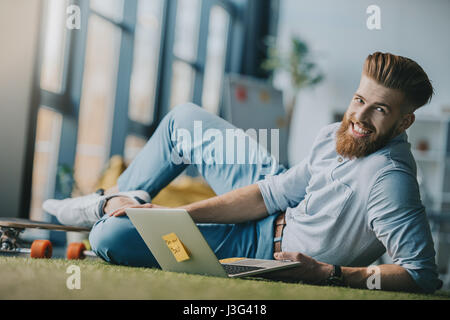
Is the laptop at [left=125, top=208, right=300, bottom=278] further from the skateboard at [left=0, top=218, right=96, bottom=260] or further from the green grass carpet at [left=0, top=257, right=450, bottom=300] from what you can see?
the skateboard at [left=0, top=218, right=96, bottom=260]

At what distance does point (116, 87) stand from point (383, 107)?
287cm

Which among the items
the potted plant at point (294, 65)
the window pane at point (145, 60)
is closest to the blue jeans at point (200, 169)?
the window pane at point (145, 60)

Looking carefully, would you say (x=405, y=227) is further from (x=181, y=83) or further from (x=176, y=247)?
(x=181, y=83)

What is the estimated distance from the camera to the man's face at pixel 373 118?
144 centimetres

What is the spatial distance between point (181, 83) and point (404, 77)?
3831mm

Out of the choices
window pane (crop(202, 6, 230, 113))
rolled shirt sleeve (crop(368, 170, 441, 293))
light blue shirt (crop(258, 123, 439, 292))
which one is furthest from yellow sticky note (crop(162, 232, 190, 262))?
window pane (crop(202, 6, 230, 113))

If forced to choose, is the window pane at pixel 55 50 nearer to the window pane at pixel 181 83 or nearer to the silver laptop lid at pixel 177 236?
the window pane at pixel 181 83

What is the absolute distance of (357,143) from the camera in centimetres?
149

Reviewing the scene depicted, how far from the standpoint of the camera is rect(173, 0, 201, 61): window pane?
4.96m

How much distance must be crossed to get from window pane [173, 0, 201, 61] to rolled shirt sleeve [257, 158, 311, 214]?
130 inches

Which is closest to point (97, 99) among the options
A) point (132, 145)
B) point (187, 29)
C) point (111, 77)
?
point (111, 77)

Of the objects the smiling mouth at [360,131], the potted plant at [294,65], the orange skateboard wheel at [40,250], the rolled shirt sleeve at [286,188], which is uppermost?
the potted plant at [294,65]

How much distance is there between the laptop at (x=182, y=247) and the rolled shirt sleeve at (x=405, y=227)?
240mm

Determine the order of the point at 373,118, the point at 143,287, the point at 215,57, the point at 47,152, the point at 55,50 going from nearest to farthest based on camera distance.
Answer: the point at 143,287
the point at 373,118
the point at 55,50
the point at 47,152
the point at 215,57
